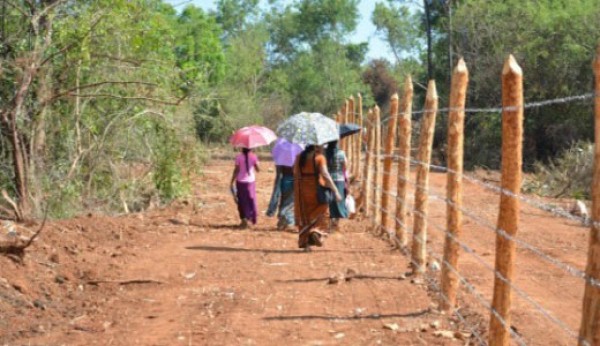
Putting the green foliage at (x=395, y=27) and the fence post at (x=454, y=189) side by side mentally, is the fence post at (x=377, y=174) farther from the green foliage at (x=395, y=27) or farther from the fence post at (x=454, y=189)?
the green foliage at (x=395, y=27)

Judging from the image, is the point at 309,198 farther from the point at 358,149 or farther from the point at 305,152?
the point at 358,149

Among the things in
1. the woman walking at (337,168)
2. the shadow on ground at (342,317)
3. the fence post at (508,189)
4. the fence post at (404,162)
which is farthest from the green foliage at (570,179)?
the fence post at (508,189)

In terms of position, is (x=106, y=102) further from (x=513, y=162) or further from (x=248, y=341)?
(x=513, y=162)

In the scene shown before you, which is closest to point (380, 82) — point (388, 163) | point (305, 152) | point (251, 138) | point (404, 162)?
point (251, 138)

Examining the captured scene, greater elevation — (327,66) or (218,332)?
(327,66)

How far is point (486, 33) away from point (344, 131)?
64.6ft

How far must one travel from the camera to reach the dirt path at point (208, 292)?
7.68 meters

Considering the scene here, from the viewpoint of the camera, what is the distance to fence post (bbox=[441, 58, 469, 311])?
7973mm

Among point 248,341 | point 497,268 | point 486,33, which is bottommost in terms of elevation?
point 248,341

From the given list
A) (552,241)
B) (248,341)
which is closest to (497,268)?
(248,341)

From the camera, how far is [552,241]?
541 inches

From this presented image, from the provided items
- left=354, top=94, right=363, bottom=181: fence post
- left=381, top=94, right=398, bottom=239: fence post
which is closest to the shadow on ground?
left=381, top=94, right=398, bottom=239: fence post

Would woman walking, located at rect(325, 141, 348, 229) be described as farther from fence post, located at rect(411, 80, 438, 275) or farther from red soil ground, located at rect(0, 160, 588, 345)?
fence post, located at rect(411, 80, 438, 275)

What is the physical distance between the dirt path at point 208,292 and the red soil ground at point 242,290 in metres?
0.02
